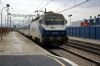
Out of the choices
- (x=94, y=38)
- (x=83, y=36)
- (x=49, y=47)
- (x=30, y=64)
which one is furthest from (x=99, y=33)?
(x=30, y=64)

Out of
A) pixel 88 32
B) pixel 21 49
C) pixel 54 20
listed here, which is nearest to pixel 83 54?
pixel 21 49

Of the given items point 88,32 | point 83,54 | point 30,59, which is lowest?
point 83,54

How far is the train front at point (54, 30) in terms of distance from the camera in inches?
1085

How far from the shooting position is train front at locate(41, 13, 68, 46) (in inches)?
1085

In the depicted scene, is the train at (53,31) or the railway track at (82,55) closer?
the railway track at (82,55)

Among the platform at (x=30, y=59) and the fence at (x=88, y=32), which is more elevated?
the fence at (x=88, y=32)

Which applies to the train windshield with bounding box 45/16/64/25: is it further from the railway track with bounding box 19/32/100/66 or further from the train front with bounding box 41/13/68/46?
the railway track with bounding box 19/32/100/66

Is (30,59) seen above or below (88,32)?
below

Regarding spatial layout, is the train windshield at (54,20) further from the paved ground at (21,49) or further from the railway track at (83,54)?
the railway track at (83,54)

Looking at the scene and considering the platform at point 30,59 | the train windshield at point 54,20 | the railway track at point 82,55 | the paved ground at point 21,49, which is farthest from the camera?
the train windshield at point 54,20

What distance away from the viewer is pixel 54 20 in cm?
2830

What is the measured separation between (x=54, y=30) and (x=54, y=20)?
1181 mm

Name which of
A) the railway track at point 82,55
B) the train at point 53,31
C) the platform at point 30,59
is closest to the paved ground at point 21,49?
the platform at point 30,59

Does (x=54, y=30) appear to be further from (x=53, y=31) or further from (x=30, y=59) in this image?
(x=30, y=59)
